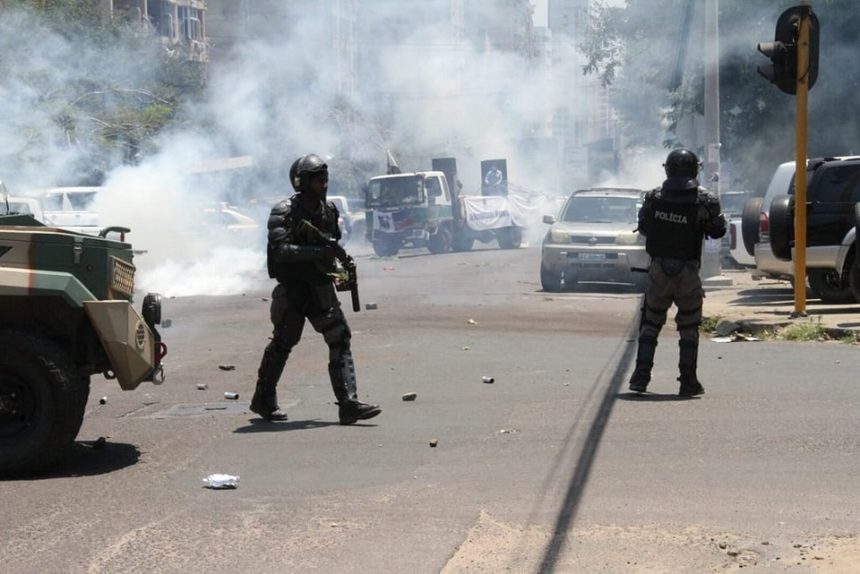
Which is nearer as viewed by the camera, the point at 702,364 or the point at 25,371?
the point at 25,371

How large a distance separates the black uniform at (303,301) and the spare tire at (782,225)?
841 cm

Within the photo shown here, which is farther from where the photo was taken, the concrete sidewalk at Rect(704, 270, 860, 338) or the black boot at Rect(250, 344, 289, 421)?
the concrete sidewalk at Rect(704, 270, 860, 338)

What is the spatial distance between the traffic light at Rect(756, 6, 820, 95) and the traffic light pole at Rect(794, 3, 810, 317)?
0.15ft

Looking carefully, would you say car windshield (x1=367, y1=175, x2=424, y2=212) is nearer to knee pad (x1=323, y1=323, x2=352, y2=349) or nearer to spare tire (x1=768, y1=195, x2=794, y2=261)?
spare tire (x1=768, y1=195, x2=794, y2=261)

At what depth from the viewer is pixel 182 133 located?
98.3 ft

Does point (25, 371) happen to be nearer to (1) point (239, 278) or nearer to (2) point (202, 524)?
(2) point (202, 524)

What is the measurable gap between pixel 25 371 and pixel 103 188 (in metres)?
19.0

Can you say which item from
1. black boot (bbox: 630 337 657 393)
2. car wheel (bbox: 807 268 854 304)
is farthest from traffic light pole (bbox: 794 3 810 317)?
black boot (bbox: 630 337 657 393)

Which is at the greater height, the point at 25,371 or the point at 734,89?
the point at 734,89

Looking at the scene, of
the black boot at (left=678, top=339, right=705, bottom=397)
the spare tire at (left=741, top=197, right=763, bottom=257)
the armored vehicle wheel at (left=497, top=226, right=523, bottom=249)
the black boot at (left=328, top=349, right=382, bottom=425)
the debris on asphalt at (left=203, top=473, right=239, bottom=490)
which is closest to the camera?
the debris on asphalt at (left=203, top=473, right=239, bottom=490)

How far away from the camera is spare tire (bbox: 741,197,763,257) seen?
18.2 m

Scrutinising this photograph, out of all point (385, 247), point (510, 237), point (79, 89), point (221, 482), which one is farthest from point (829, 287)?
point (510, 237)

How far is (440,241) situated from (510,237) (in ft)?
11.2

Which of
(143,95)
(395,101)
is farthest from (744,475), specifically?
(395,101)
